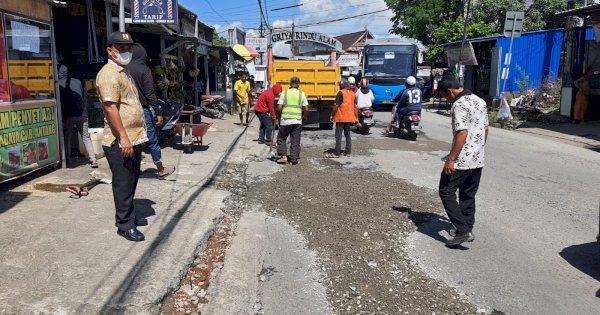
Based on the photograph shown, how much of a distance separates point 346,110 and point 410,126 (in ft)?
9.97

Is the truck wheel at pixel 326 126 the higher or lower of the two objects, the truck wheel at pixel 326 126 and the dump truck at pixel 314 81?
the lower

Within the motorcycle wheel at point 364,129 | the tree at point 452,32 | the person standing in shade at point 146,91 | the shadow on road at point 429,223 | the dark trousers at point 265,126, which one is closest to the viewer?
the shadow on road at point 429,223

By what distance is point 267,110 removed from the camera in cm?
1203

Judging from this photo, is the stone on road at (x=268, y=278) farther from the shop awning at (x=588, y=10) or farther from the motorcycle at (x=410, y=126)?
the shop awning at (x=588, y=10)

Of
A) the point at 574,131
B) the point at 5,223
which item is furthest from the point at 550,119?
the point at 5,223

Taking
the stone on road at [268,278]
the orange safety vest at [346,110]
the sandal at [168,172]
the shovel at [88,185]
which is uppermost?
the orange safety vest at [346,110]

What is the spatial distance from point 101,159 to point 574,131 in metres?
13.8

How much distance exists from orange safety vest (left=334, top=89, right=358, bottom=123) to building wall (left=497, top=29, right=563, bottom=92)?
Result: 14713 mm

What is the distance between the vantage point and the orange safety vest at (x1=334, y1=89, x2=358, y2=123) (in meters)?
10.6

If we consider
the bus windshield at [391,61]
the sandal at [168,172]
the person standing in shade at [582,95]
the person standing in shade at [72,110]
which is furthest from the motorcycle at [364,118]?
the bus windshield at [391,61]

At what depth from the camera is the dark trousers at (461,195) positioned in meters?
5.09

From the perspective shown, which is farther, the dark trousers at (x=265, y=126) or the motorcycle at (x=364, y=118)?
the motorcycle at (x=364, y=118)

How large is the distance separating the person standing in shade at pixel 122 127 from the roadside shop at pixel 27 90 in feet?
8.20

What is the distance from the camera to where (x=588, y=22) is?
57.1 feet
